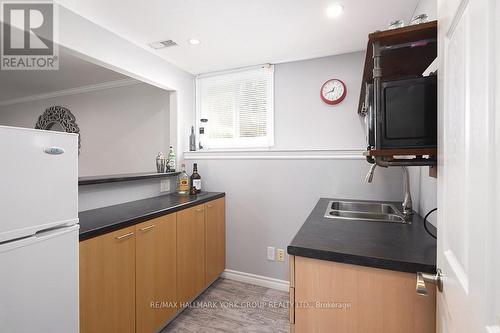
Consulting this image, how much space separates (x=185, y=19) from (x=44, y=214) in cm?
153

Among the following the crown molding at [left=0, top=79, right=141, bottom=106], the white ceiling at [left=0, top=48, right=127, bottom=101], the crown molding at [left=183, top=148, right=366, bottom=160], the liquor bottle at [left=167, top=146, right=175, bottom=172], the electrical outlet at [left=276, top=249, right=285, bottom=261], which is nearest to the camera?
the crown molding at [left=183, top=148, right=366, bottom=160]

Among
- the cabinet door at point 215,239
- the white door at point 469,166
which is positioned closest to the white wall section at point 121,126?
the cabinet door at point 215,239

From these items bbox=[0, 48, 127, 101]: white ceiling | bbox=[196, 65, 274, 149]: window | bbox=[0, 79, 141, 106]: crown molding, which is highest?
bbox=[0, 48, 127, 101]: white ceiling

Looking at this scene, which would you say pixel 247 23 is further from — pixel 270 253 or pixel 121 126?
pixel 121 126

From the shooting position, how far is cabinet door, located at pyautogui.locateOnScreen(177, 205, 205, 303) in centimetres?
190

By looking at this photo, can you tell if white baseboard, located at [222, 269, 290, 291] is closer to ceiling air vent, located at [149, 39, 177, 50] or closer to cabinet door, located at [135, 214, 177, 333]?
cabinet door, located at [135, 214, 177, 333]

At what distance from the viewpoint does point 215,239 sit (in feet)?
7.94

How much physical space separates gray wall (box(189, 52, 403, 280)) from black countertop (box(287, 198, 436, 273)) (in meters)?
0.89

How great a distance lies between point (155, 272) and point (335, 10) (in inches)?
86.4

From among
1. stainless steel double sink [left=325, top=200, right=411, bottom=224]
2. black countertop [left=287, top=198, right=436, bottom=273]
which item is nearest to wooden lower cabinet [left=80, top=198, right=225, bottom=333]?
black countertop [left=287, top=198, right=436, bottom=273]

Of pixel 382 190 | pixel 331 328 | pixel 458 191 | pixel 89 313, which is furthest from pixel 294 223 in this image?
pixel 458 191

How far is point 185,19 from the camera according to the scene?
1.74 meters

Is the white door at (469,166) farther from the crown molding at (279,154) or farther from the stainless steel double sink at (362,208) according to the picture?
the crown molding at (279,154)

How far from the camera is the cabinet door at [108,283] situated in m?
1.20
